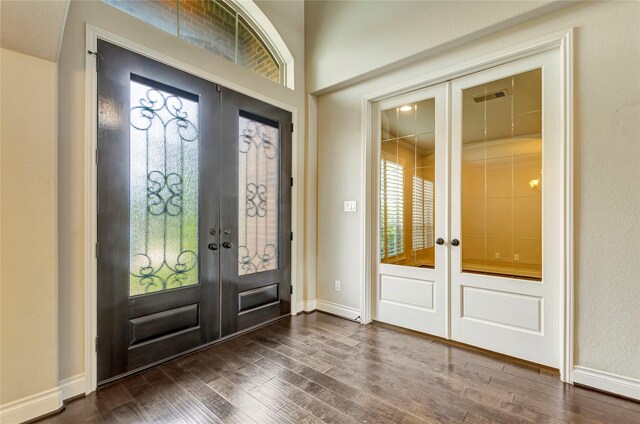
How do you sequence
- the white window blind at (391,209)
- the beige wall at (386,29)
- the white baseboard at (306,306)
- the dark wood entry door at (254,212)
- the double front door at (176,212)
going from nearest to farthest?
the double front door at (176,212), the beige wall at (386,29), the dark wood entry door at (254,212), the white window blind at (391,209), the white baseboard at (306,306)

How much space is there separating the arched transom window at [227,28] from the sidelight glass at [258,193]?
0.70m

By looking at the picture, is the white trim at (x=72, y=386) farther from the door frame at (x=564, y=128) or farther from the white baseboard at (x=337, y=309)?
the door frame at (x=564, y=128)

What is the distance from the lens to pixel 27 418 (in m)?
1.69

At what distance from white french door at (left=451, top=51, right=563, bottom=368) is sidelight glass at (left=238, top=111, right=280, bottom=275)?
187cm

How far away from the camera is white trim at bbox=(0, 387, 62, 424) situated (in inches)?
64.7

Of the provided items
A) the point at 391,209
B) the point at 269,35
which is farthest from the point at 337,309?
the point at 269,35

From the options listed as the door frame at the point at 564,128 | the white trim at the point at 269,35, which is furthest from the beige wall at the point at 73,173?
the door frame at the point at 564,128

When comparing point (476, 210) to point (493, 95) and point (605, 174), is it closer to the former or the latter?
point (605, 174)

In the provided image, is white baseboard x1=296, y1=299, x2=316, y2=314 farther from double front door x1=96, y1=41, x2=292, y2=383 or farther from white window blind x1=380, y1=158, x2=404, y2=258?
white window blind x1=380, y1=158, x2=404, y2=258

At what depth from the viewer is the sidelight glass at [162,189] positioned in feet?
7.32

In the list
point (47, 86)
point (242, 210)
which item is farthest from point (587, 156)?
point (47, 86)

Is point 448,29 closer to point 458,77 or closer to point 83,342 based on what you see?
point 458,77

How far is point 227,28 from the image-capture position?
3.05m

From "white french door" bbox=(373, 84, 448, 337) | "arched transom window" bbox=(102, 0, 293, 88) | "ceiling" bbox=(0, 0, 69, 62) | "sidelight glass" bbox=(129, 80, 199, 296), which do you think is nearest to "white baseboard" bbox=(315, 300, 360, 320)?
"white french door" bbox=(373, 84, 448, 337)
